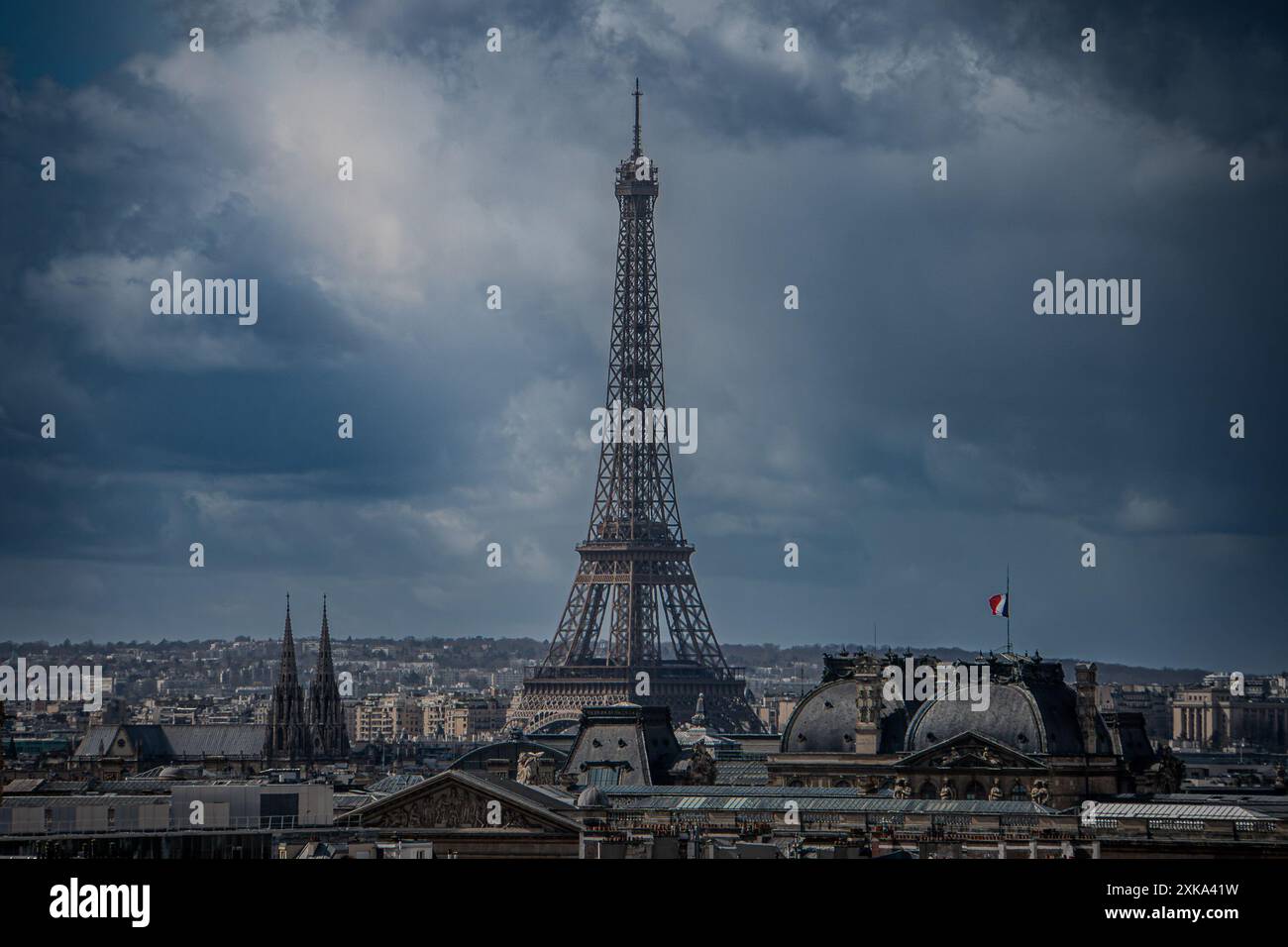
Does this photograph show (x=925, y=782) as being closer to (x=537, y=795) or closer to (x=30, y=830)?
(x=537, y=795)

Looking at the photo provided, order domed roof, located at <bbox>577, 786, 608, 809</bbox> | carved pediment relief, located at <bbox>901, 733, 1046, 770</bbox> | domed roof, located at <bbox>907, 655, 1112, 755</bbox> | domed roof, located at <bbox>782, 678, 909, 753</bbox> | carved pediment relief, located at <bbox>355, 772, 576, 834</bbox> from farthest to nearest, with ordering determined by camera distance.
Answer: domed roof, located at <bbox>782, 678, 909, 753</bbox> → domed roof, located at <bbox>907, 655, 1112, 755</bbox> → carved pediment relief, located at <bbox>901, 733, 1046, 770</bbox> → domed roof, located at <bbox>577, 786, 608, 809</bbox> → carved pediment relief, located at <bbox>355, 772, 576, 834</bbox>

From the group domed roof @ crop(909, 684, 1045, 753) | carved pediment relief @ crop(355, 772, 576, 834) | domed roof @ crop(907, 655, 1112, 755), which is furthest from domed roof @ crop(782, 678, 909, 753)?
carved pediment relief @ crop(355, 772, 576, 834)

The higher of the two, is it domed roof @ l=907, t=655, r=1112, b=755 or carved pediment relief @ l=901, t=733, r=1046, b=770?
domed roof @ l=907, t=655, r=1112, b=755

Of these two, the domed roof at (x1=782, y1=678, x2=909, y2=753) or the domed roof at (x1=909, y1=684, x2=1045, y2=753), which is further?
the domed roof at (x1=782, y1=678, x2=909, y2=753)

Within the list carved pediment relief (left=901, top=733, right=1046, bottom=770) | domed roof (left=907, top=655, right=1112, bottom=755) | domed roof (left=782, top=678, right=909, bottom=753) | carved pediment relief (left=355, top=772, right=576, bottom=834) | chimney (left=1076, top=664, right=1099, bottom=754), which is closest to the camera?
carved pediment relief (left=355, top=772, right=576, bottom=834)

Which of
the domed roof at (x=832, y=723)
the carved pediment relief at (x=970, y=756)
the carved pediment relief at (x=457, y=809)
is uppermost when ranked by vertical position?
the domed roof at (x=832, y=723)

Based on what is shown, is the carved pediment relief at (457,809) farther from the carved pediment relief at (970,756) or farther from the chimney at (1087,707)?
the chimney at (1087,707)

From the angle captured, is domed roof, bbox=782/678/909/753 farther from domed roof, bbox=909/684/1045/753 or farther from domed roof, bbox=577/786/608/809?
domed roof, bbox=577/786/608/809

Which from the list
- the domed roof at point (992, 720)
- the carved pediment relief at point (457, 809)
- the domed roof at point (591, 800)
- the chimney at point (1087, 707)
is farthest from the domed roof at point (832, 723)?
the carved pediment relief at point (457, 809)
